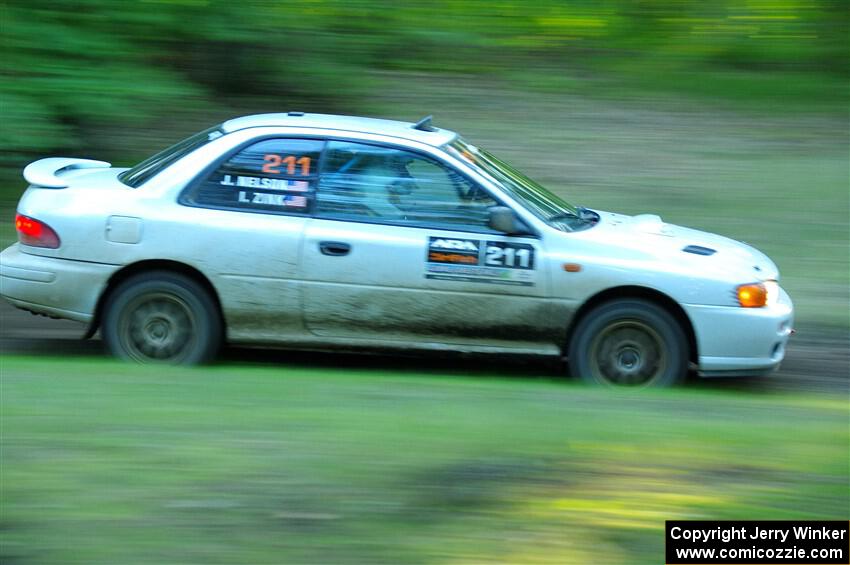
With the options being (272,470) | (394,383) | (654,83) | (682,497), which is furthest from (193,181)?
(654,83)

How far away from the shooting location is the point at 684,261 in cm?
643

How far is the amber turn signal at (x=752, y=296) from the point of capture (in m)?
6.39

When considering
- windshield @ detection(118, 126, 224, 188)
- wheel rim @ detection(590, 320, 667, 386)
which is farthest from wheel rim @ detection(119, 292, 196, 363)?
wheel rim @ detection(590, 320, 667, 386)

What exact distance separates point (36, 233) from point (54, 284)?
353 millimetres

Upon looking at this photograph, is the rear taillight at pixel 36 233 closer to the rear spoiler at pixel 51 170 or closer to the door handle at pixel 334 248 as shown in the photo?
the rear spoiler at pixel 51 170

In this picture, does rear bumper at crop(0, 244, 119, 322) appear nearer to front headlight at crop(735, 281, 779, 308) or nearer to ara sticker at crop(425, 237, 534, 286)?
ara sticker at crop(425, 237, 534, 286)

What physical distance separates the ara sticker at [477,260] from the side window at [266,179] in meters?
0.86

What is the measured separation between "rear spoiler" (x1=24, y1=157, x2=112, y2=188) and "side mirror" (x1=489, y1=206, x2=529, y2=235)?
2696 millimetres

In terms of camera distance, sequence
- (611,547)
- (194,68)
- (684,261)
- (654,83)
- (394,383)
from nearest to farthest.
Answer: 1. (611,547)
2. (394,383)
3. (684,261)
4. (194,68)
5. (654,83)

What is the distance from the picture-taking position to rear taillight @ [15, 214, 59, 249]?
6559 millimetres

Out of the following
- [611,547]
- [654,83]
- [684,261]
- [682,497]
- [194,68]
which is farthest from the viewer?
[654,83]

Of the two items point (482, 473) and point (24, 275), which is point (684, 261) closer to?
point (482, 473)

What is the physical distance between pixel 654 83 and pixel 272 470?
10453mm

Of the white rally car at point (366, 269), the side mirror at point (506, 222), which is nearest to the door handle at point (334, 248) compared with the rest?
the white rally car at point (366, 269)
